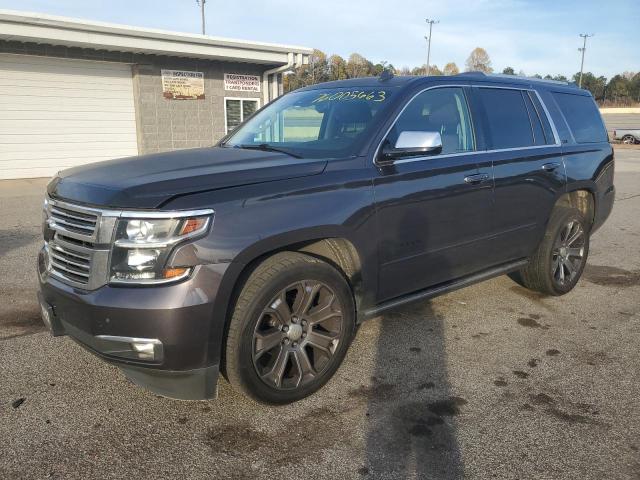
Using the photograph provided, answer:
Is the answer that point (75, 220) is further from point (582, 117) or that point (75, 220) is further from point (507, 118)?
point (582, 117)

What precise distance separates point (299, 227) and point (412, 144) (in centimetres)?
98

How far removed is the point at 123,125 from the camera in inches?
545

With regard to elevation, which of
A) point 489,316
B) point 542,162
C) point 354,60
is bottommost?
point 489,316

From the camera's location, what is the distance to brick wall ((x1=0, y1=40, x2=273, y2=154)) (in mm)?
13352

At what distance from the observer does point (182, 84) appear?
14.2m

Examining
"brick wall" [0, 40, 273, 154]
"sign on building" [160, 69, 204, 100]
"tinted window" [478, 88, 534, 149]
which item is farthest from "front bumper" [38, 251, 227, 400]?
"sign on building" [160, 69, 204, 100]

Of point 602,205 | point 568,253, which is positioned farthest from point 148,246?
point 602,205

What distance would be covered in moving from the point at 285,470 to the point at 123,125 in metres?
12.9

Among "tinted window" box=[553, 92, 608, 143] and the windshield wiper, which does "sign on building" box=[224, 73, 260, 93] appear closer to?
"tinted window" box=[553, 92, 608, 143]

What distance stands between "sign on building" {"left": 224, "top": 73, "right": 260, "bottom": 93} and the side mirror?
492 inches

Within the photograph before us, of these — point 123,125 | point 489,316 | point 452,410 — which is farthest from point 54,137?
point 452,410

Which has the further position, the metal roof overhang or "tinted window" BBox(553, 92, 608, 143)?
the metal roof overhang

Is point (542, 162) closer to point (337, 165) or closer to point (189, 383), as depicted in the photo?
point (337, 165)

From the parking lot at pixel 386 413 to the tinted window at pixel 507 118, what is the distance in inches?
58.4
